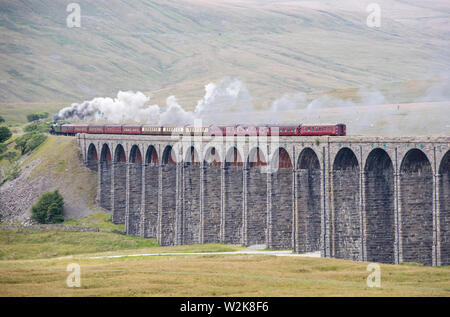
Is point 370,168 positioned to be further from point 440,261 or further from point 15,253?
point 15,253

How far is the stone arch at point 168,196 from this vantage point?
89.6m

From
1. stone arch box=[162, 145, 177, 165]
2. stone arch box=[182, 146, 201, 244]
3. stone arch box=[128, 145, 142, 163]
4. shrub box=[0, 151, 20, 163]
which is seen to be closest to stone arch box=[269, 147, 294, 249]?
stone arch box=[182, 146, 201, 244]

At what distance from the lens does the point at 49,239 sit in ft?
298

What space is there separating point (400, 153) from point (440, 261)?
8861 millimetres

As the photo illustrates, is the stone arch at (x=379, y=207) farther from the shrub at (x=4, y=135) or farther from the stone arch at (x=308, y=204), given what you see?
the shrub at (x=4, y=135)

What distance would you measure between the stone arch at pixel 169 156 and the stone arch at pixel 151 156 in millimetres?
3087

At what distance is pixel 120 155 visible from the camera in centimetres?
10462

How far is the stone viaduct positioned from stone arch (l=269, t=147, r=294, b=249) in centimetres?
10

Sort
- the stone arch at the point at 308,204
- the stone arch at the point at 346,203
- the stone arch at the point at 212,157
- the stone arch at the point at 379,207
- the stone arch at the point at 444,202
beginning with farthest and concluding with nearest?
the stone arch at the point at 212,157, the stone arch at the point at 308,204, the stone arch at the point at 346,203, the stone arch at the point at 379,207, the stone arch at the point at 444,202

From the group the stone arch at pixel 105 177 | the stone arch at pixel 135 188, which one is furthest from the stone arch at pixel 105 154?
the stone arch at pixel 135 188

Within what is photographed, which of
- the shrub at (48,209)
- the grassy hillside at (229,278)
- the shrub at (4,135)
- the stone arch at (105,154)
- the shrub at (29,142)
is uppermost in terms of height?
the shrub at (4,135)

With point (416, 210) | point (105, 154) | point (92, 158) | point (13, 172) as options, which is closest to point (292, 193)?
point (416, 210)

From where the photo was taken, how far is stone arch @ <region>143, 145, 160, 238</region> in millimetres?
93750

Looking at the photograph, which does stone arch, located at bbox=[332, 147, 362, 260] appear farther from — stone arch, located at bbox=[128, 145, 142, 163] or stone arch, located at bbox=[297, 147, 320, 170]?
stone arch, located at bbox=[128, 145, 142, 163]
